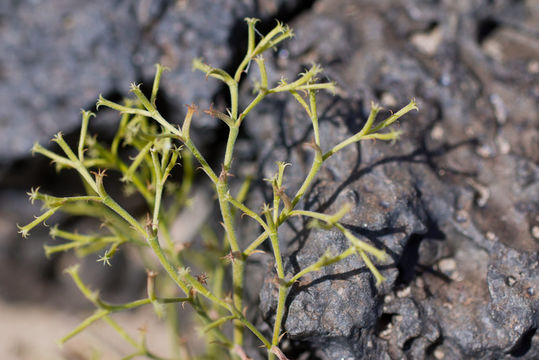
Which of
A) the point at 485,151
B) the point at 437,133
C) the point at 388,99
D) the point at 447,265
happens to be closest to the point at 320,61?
the point at 388,99

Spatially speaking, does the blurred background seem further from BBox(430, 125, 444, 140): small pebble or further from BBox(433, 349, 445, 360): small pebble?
BBox(433, 349, 445, 360): small pebble

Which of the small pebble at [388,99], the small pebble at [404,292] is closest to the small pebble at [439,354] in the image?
the small pebble at [404,292]

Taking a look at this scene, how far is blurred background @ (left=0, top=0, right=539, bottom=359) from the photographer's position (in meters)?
1.64

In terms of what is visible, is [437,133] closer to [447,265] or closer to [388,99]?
[388,99]

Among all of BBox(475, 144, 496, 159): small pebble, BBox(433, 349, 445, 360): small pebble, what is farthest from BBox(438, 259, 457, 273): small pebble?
BBox(475, 144, 496, 159): small pebble

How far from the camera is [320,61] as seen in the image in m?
1.71

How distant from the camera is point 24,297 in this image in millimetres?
2568

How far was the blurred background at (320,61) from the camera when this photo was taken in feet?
5.38

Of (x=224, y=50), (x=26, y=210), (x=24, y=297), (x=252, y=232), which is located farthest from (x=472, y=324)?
(x=24, y=297)

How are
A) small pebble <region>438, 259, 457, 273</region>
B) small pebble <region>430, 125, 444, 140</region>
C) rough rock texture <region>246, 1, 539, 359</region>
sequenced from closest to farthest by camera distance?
rough rock texture <region>246, 1, 539, 359</region>
small pebble <region>438, 259, 457, 273</region>
small pebble <region>430, 125, 444, 140</region>

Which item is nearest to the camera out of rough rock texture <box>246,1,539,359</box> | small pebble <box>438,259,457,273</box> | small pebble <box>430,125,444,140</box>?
rough rock texture <box>246,1,539,359</box>

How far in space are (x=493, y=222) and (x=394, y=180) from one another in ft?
1.15

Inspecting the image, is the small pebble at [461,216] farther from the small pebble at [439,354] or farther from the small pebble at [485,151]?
the small pebble at [439,354]

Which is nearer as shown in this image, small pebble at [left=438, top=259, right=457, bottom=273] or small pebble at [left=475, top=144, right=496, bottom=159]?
small pebble at [left=438, top=259, right=457, bottom=273]
